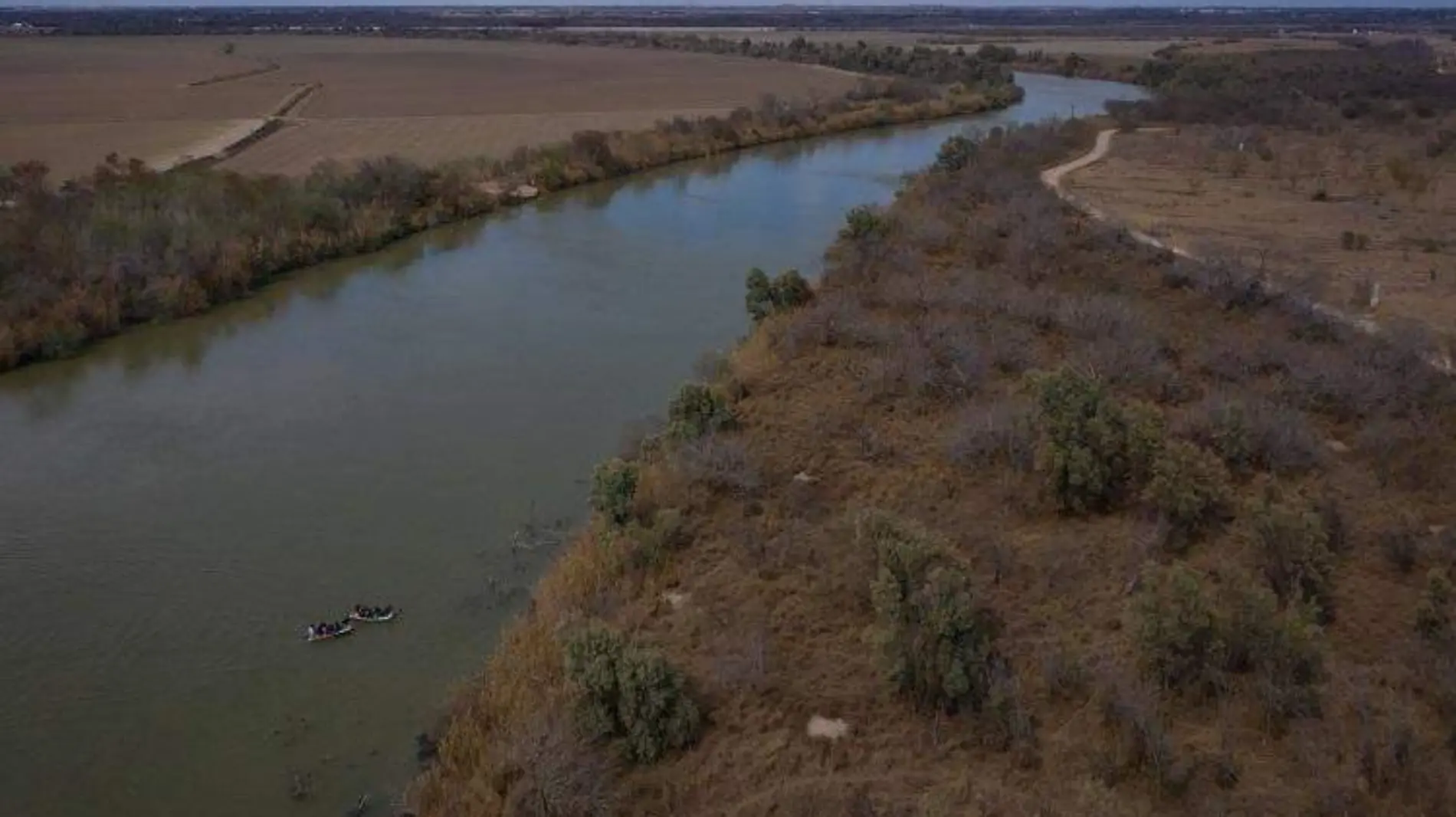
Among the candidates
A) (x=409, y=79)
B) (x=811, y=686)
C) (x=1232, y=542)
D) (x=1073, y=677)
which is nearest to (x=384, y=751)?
(x=811, y=686)

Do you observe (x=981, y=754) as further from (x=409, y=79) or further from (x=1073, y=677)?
(x=409, y=79)

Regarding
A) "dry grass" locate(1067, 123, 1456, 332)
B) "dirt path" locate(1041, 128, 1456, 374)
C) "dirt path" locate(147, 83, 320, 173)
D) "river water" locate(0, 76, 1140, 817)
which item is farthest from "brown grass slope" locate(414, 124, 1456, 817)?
"dirt path" locate(147, 83, 320, 173)

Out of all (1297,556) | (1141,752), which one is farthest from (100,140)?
(1141,752)

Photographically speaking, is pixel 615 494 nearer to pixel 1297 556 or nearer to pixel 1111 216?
pixel 1297 556

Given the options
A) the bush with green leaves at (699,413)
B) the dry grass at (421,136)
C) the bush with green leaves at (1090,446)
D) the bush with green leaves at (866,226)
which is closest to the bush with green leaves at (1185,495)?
the bush with green leaves at (1090,446)

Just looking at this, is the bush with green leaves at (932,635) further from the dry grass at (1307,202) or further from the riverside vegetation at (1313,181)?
the dry grass at (1307,202)

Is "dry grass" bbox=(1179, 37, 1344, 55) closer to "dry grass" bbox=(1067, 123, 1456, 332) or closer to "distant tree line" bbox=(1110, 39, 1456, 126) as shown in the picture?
"distant tree line" bbox=(1110, 39, 1456, 126)
